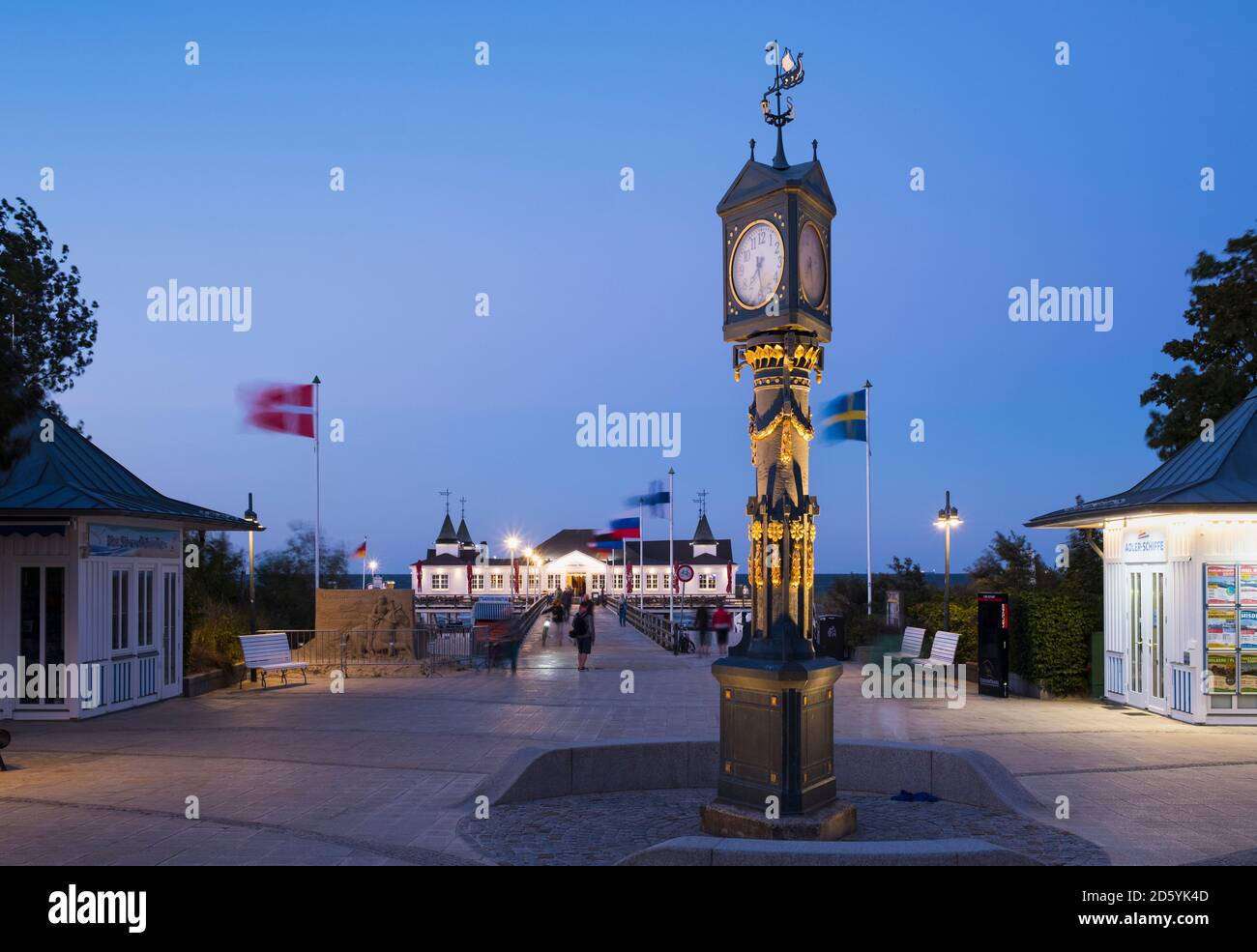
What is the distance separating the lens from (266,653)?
20031mm

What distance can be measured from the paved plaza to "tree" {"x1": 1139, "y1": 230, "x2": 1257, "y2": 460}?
1214 cm

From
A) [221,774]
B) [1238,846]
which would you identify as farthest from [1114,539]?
[221,774]

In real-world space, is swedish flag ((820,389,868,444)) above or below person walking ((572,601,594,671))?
above

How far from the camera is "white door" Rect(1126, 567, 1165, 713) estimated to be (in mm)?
16250

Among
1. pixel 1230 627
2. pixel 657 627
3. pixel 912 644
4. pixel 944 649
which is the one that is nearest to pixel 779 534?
pixel 1230 627

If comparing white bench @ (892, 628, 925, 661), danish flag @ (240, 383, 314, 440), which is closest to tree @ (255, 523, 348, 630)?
danish flag @ (240, 383, 314, 440)

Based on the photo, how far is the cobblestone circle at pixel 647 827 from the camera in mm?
7707

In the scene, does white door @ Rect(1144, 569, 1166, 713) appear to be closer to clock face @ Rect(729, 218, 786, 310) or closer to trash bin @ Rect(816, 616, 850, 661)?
trash bin @ Rect(816, 616, 850, 661)

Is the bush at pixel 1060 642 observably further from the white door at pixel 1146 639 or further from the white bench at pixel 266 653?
the white bench at pixel 266 653

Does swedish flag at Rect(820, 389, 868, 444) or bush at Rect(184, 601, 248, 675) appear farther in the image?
swedish flag at Rect(820, 389, 868, 444)

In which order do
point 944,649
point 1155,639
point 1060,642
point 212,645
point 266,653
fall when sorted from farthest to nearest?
point 212,645, point 944,649, point 266,653, point 1060,642, point 1155,639

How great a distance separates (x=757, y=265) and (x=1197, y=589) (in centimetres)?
1083

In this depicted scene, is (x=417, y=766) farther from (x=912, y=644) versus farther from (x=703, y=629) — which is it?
(x=703, y=629)

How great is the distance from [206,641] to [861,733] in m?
13.6
